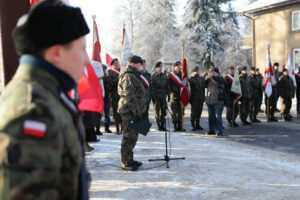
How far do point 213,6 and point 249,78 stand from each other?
23.9 m

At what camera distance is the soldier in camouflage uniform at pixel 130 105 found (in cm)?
530

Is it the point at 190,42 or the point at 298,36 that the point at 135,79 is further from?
the point at 190,42

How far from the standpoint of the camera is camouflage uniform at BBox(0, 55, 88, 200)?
1.01 metres

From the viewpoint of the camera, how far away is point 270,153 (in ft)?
22.2

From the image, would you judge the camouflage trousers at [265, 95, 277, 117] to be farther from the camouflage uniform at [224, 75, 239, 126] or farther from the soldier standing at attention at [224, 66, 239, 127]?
→ the soldier standing at attention at [224, 66, 239, 127]

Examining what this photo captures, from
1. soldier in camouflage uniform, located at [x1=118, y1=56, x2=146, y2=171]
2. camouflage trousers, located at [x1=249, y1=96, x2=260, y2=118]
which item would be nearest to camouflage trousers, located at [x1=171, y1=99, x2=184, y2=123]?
camouflage trousers, located at [x1=249, y1=96, x2=260, y2=118]

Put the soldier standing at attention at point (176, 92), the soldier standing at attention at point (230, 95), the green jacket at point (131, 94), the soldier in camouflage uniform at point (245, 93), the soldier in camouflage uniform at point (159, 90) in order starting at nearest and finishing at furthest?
the green jacket at point (131, 94) → the soldier in camouflage uniform at point (159, 90) → the soldier standing at attention at point (176, 92) → the soldier standing at attention at point (230, 95) → the soldier in camouflage uniform at point (245, 93)

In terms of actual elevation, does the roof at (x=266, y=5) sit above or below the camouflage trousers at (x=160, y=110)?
above

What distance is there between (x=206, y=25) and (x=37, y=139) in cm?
3364

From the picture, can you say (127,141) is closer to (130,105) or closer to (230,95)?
(130,105)

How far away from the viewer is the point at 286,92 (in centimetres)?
1195

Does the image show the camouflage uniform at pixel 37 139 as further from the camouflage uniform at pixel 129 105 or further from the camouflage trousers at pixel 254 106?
the camouflage trousers at pixel 254 106

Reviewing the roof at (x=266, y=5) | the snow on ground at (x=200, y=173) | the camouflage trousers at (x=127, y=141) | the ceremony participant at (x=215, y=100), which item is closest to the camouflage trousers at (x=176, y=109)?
the ceremony participant at (x=215, y=100)

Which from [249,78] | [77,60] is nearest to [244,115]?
[249,78]
